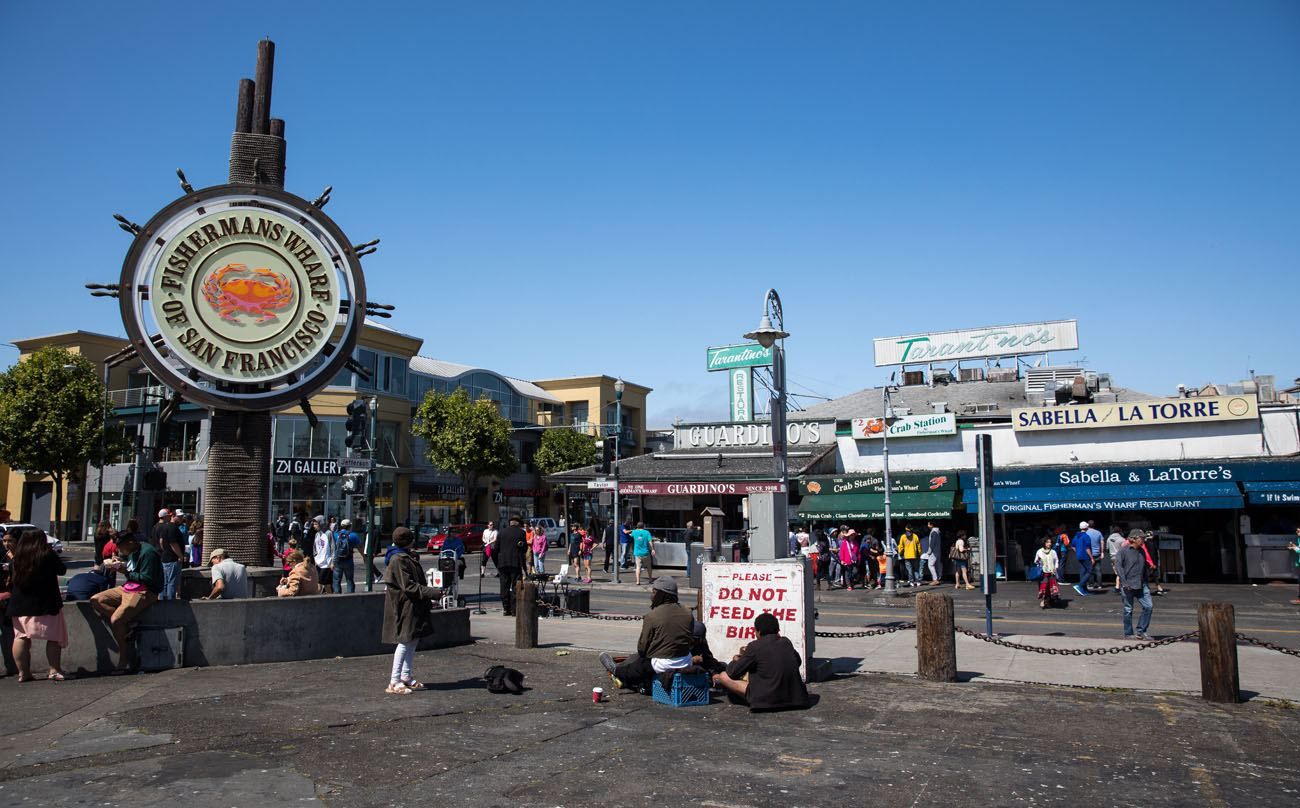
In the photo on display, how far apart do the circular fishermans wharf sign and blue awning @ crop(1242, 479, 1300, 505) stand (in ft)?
79.5

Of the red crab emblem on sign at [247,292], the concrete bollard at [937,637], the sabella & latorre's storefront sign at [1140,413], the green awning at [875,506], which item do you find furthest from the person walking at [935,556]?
the red crab emblem on sign at [247,292]

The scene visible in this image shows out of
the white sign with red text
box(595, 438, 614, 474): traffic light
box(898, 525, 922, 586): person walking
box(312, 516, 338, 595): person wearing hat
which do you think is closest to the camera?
the white sign with red text

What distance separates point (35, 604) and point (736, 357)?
42136mm

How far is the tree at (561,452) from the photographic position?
66.6 meters

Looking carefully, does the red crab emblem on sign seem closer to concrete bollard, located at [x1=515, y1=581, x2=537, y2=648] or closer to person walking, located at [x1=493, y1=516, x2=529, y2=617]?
concrete bollard, located at [x1=515, y1=581, x2=537, y2=648]

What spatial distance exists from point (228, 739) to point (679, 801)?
3969 millimetres

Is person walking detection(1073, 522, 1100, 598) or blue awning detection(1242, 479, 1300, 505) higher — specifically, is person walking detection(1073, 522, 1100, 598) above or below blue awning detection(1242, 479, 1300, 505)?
below

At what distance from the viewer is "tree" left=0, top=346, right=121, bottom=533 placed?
44281mm

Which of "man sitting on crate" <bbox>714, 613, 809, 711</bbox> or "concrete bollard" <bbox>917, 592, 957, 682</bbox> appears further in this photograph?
"concrete bollard" <bbox>917, 592, 957, 682</bbox>

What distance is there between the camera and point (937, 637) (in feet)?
35.3

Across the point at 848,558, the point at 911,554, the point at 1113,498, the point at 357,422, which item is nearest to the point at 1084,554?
the point at 911,554

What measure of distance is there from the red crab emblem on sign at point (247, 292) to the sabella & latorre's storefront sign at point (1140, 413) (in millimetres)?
23692

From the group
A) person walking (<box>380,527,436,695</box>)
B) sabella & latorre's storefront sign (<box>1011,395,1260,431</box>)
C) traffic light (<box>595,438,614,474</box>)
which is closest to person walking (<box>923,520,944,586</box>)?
sabella & latorre's storefront sign (<box>1011,395,1260,431</box>)

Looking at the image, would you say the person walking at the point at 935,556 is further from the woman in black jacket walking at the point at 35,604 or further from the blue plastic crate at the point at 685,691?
the woman in black jacket walking at the point at 35,604
